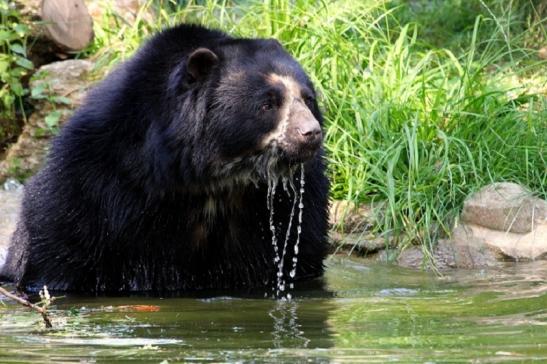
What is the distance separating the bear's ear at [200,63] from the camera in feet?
21.2

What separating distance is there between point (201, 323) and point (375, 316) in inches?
32.2

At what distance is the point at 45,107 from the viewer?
10859mm

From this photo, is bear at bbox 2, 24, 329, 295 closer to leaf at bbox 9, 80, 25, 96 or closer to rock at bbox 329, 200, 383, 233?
rock at bbox 329, 200, 383, 233

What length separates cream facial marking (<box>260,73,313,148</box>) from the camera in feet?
20.7

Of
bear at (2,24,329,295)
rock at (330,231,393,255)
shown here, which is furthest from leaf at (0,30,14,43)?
rock at (330,231,393,255)

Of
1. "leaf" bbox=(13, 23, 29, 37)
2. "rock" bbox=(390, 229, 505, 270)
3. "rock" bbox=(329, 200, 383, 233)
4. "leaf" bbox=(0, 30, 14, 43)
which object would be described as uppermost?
"leaf" bbox=(13, 23, 29, 37)

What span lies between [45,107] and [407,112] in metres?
3.65

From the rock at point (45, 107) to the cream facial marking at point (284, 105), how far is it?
14.8 feet

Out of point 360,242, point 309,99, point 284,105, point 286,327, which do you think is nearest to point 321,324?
point 286,327

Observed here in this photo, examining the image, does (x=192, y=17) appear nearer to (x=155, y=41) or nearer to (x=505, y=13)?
(x=505, y=13)

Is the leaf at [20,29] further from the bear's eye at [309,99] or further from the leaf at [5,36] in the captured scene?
the bear's eye at [309,99]

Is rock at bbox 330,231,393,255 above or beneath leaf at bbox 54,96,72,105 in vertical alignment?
beneath

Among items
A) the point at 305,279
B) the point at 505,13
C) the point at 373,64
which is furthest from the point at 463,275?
the point at 505,13

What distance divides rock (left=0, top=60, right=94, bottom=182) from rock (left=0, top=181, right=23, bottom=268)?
0.63m
